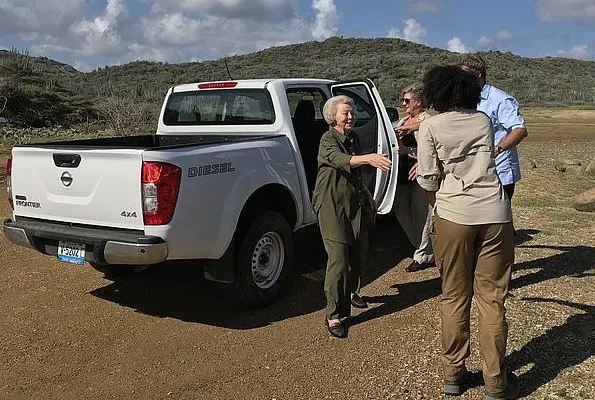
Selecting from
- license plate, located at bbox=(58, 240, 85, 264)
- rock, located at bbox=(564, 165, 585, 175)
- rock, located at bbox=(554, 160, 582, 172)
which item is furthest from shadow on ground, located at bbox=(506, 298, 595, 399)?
rock, located at bbox=(554, 160, 582, 172)

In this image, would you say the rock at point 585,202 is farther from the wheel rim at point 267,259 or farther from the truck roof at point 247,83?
the wheel rim at point 267,259

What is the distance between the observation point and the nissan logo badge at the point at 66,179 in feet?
15.0

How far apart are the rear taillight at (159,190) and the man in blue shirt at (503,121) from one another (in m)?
2.17

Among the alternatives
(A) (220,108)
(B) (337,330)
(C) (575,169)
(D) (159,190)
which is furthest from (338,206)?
(C) (575,169)

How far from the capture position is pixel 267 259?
211 inches

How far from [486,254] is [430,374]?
963 millimetres

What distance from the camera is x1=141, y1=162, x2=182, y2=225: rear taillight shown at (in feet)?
13.7

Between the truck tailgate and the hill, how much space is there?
1610cm

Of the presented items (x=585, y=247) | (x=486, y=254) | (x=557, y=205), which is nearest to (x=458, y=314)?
(x=486, y=254)

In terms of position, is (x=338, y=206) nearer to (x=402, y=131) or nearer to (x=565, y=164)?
(x=402, y=131)

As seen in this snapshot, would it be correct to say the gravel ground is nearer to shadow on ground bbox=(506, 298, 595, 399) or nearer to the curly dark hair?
shadow on ground bbox=(506, 298, 595, 399)

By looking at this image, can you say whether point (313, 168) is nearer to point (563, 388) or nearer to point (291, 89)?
point (291, 89)

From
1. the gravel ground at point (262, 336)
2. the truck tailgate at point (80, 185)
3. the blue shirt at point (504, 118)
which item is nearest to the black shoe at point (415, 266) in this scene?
the gravel ground at point (262, 336)

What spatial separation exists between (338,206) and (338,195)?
0.08 m
